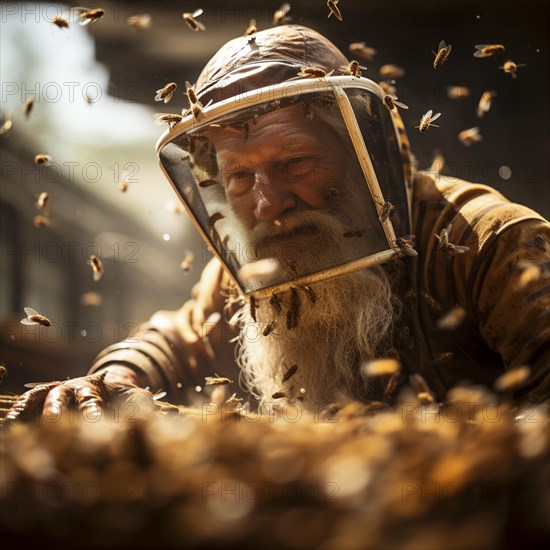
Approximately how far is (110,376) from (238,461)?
2.03 metres

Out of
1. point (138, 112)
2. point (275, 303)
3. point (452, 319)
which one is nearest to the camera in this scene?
point (452, 319)

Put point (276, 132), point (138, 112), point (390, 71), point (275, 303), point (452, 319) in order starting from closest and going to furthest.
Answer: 1. point (452, 319)
2. point (276, 132)
3. point (275, 303)
4. point (390, 71)
5. point (138, 112)

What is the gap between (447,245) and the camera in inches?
105

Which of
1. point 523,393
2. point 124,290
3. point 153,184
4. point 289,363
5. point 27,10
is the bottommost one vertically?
point 124,290

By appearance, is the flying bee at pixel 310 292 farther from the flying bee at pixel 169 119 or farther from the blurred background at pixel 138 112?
the blurred background at pixel 138 112

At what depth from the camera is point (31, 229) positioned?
5859mm

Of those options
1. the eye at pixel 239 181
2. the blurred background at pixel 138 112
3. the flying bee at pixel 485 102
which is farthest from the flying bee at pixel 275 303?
the flying bee at pixel 485 102

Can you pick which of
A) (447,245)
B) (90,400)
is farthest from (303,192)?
(90,400)

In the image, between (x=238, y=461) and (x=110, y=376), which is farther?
(x=110, y=376)

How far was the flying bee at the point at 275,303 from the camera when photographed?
113 inches

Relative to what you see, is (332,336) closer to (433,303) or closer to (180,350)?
(433,303)

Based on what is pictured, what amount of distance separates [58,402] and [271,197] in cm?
114

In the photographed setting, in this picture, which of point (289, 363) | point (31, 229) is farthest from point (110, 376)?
point (31, 229)

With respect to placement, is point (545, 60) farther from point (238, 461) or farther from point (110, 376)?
point (238, 461)
